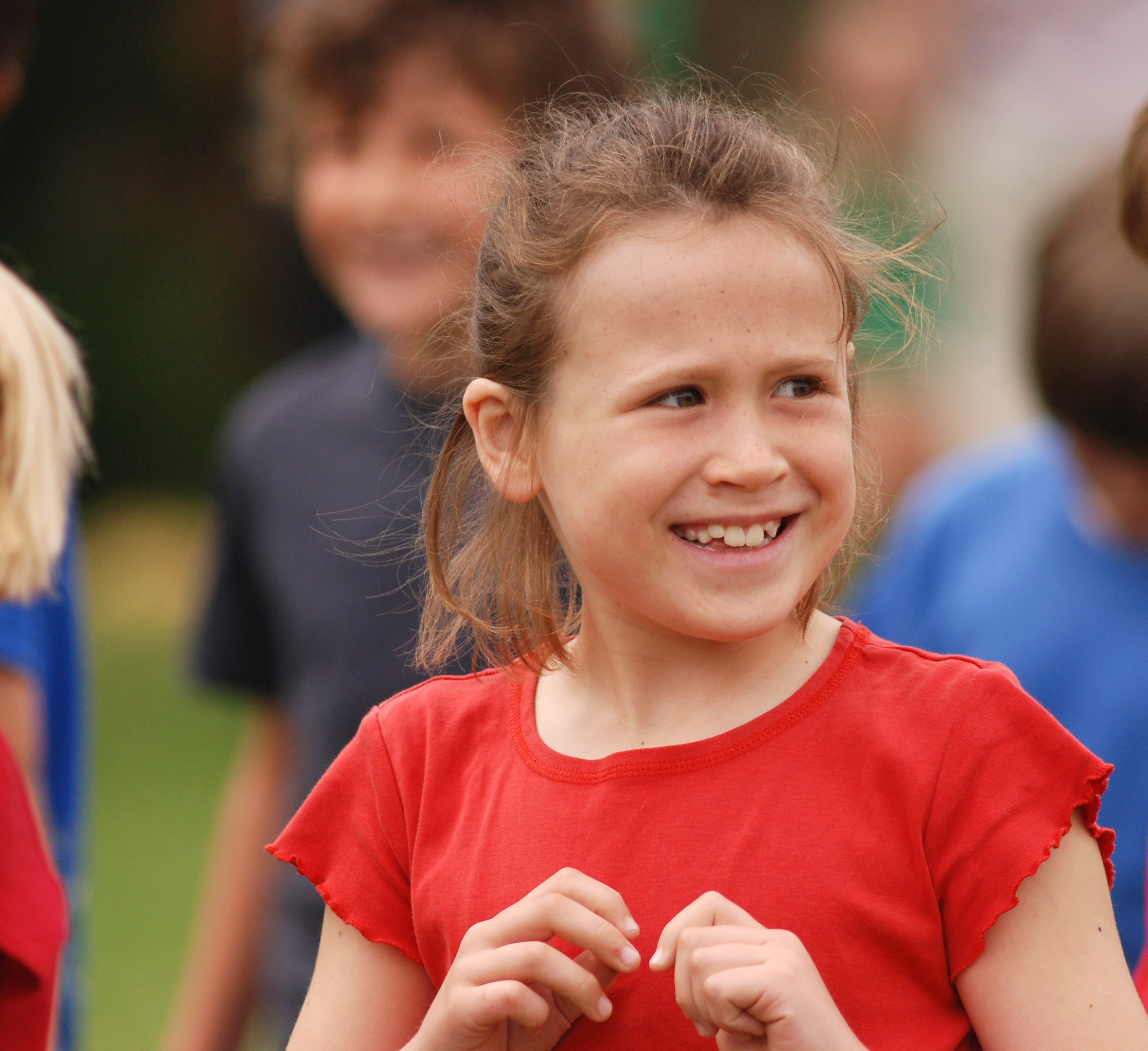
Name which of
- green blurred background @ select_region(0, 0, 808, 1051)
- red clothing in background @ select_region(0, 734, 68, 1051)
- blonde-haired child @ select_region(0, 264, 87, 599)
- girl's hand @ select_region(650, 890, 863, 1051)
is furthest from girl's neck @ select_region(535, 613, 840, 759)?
green blurred background @ select_region(0, 0, 808, 1051)

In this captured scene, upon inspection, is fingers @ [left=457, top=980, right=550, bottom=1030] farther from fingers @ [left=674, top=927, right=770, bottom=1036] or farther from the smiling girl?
fingers @ [left=674, top=927, right=770, bottom=1036]

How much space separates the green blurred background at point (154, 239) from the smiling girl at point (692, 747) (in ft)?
34.0

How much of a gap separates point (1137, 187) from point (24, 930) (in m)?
1.73

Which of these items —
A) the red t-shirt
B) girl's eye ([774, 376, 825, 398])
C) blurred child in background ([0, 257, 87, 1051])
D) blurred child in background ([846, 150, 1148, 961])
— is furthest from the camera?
blurred child in background ([846, 150, 1148, 961])

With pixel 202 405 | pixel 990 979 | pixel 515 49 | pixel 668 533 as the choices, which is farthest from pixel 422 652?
pixel 202 405

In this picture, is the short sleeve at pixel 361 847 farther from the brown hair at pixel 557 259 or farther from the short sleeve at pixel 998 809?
the short sleeve at pixel 998 809

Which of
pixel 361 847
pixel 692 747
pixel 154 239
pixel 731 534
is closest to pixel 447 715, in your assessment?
pixel 361 847

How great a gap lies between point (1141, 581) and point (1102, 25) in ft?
35.0

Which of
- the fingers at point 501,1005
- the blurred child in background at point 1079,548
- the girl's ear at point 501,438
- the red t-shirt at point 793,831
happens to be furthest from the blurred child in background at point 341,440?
the fingers at point 501,1005

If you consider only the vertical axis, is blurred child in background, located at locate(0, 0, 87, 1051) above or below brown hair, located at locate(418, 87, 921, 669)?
below

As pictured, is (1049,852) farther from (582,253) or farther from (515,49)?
(515,49)

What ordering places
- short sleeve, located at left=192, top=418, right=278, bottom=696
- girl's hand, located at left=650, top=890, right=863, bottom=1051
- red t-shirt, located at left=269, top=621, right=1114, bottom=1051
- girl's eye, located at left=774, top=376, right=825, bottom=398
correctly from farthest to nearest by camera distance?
short sleeve, located at left=192, top=418, right=278, bottom=696
girl's eye, located at left=774, top=376, right=825, bottom=398
red t-shirt, located at left=269, top=621, right=1114, bottom=1051
girl's hand, located at left=650, top=890, right=863, bottom=1051

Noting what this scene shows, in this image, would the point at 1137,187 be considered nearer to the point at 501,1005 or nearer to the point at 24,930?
the point at 501,1005

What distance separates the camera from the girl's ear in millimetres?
1754
